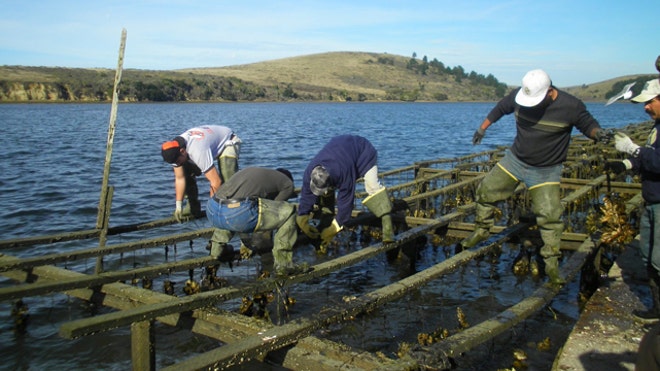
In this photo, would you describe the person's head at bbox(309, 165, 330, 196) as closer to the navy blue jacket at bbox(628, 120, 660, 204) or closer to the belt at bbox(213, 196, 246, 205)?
the belt at bbox(213, 196, 246, 205)

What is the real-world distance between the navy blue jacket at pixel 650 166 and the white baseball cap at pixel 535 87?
1165 millimetres

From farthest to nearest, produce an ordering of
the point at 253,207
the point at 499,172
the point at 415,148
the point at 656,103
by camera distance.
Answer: the point at 415,148 < the point at 499,172 < the point at 253,207 < the point at 656,103

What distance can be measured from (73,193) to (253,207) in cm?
1370

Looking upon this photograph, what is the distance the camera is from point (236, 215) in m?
6.02

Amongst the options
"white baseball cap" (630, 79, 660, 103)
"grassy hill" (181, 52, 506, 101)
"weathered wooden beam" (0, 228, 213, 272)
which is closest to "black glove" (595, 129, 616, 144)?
"white baseball cap" (630, 79, 660, 103)

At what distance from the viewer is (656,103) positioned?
489 cm

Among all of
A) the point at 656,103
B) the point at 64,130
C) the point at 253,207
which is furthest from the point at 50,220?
the point at 64,130

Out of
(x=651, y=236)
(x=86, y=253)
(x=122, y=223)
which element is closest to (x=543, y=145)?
(x=651, y=236)

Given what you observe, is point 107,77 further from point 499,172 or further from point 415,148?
point 499,172

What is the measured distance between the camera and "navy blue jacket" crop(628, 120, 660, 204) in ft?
15.5

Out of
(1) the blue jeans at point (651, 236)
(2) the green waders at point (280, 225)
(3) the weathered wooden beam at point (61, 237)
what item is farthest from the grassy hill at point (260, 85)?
(1) the blue jeans at point (651, 236)

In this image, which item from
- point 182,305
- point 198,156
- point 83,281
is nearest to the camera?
point 182,305

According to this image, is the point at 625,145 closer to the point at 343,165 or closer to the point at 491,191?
the point at 491,191

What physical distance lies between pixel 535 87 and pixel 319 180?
107 inches
